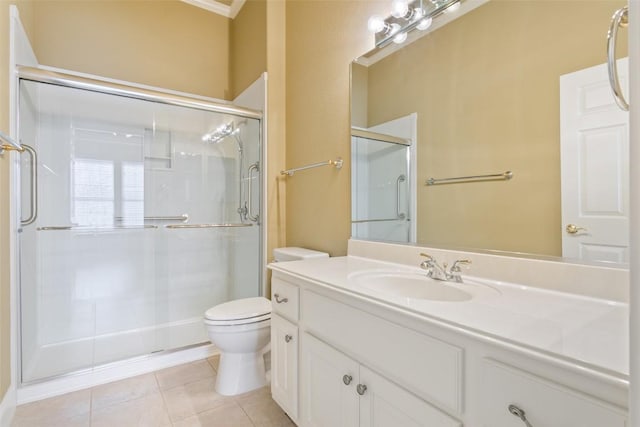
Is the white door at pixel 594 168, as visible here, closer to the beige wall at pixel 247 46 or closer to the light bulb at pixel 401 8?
the light bulb at pixel 401 8

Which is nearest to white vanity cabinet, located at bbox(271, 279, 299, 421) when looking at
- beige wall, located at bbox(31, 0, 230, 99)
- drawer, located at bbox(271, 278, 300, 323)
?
drawer, located at bbox(271, 278, 300, 323)

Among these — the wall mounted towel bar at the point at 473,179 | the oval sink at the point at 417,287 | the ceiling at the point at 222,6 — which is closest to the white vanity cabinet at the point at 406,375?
the oval sink at the point at 417,287

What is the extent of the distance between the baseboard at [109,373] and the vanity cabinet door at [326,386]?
4.07ft

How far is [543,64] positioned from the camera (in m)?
1.05

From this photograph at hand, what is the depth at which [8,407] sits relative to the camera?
1546 mm

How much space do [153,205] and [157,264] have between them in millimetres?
485

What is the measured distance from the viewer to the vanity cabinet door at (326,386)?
1060 millimetres

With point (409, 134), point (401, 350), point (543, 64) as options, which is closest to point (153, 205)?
point (409, 134)

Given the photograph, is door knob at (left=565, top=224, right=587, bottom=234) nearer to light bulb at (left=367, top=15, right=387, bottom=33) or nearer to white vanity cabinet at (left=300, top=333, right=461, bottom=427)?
white vanity cabinet at (left=300, top=333, right=461, bottom=427)

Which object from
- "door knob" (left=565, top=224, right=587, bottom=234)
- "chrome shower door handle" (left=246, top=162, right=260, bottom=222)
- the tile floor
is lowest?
the tile floor

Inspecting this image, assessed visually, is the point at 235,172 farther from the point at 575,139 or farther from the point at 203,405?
the point at 575,139

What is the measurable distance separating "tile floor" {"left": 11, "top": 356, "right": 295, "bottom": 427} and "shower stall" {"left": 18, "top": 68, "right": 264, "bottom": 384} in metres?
0.24

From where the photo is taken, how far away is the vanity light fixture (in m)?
1.36

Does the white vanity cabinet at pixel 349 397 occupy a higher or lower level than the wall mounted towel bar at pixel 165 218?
lower
